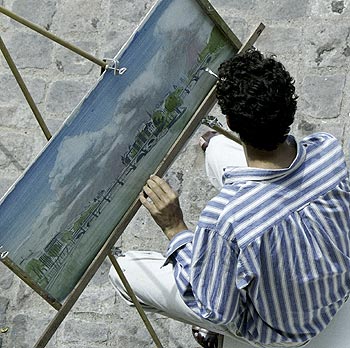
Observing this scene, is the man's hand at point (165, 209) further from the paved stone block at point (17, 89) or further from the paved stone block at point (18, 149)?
the paved stone block at point (17, 89)

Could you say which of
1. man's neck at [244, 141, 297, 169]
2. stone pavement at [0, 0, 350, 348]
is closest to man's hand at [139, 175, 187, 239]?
man's neck at [244, 141, 297, 169]

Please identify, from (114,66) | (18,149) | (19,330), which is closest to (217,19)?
(114,66)

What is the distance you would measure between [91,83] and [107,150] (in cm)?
156

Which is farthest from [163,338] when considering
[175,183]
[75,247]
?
[75,247]

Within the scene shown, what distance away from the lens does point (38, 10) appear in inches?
191

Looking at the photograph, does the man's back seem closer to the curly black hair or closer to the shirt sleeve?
the shirt sleeve

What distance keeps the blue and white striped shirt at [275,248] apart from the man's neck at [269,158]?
3cm

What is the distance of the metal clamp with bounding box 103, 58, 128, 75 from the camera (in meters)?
3.12

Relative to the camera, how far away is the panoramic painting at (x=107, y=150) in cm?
308

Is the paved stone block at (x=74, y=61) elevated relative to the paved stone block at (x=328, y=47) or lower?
elevated

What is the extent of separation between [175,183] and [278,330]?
1.58 m

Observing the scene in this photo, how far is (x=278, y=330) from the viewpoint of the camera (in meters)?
2.96

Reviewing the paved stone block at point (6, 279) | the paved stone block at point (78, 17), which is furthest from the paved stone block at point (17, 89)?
the paved stone block at point (6, 279)

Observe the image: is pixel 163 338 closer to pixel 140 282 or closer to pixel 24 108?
pixel 140 282
